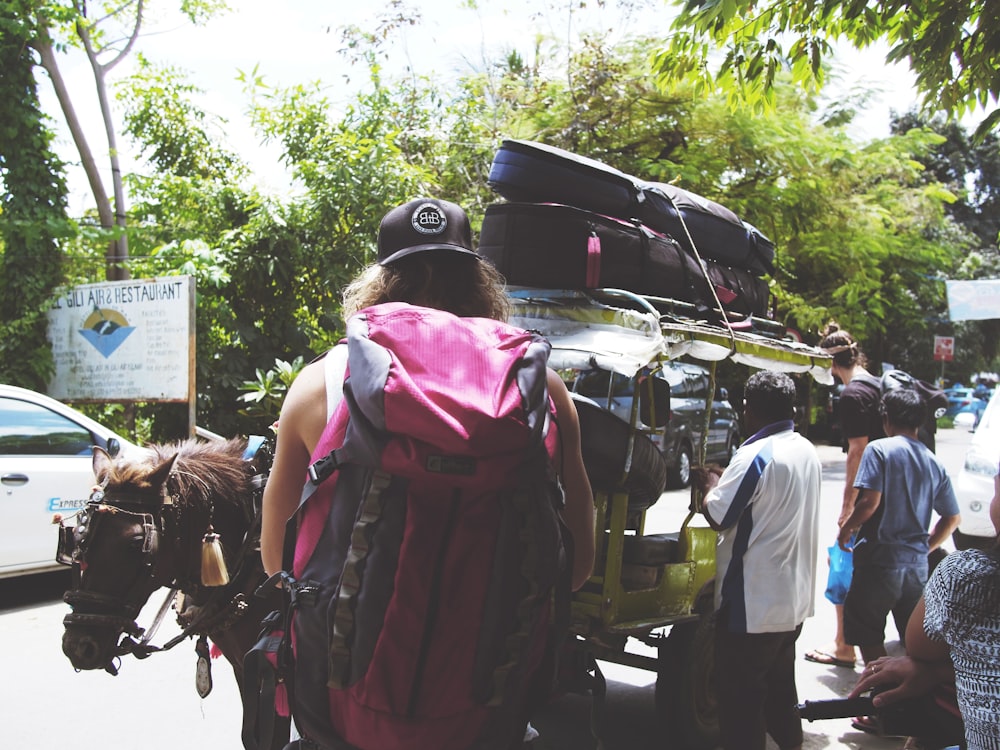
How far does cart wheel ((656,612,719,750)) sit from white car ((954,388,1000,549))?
12.5ft

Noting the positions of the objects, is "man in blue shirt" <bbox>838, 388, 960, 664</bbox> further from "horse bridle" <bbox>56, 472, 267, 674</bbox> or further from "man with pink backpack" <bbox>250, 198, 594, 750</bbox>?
"man with pink backpack" <bbox>250, 198, 594, 750</bbox>

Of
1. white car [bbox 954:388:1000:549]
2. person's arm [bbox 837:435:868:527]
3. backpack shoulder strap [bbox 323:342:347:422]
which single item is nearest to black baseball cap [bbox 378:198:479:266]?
backpack shoulder strap [bbox 323:342:347:422]

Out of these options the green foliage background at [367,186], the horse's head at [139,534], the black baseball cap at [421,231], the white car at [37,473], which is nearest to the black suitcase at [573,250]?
the horse's head at [139,534]

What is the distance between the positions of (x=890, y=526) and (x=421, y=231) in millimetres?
3983

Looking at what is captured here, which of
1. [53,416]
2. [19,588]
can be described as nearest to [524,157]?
[53,416]

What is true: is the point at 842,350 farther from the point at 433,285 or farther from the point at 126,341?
the point at 126,341

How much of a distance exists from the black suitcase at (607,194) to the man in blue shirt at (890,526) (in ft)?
4.67

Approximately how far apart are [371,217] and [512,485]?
1054cm

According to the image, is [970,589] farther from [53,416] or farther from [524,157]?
[53,416]

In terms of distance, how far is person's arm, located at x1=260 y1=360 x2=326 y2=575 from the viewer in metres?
1.81

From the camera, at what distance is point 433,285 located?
200cm

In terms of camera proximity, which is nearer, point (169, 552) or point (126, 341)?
point (169, 552)

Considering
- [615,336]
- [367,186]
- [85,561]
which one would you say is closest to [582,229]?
[615,336]

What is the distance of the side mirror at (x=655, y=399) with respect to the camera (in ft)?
14.6
